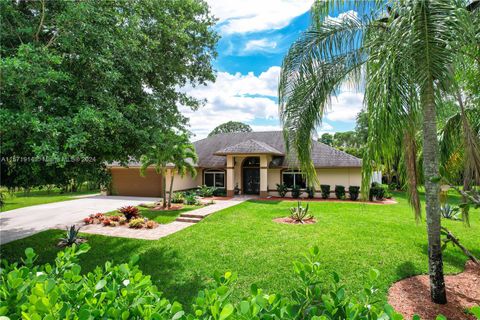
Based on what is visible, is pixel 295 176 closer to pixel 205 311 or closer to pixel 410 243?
pixel 410 243

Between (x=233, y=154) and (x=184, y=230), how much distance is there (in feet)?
36.8

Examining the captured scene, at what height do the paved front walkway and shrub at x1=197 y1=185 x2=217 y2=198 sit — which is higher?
shrub at x1=197 y1=185 x2=217 y2=198

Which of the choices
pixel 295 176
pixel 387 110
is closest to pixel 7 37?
pixel 387 110

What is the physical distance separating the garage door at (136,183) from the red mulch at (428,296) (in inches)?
848

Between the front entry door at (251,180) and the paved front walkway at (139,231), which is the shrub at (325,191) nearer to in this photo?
the front entry door at (251,180)

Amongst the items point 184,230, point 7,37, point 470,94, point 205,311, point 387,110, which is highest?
point 7,37

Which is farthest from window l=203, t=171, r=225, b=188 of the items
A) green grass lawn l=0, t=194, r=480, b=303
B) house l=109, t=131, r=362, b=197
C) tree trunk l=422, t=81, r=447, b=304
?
tree trunk l=422, t=81, r=447, b=304

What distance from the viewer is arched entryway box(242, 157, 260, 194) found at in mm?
24812

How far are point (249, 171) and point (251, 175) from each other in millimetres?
419

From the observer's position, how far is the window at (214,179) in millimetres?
25562

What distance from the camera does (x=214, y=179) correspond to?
84.9 feet

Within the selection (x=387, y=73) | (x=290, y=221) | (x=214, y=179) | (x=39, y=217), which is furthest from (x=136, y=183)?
(x=387, y=73)

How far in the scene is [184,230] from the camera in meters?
12.0

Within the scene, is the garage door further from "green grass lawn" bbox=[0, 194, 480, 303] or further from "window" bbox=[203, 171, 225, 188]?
"green grass lawn" bbox=[0, 194, 480, 303]
